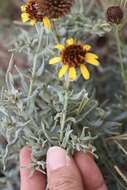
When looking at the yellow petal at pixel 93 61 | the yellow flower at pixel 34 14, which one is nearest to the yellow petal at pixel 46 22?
the yellow flower at pixel 34 14

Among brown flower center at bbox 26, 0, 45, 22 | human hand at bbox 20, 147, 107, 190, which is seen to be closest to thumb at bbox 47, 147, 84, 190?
human hand at bbox 20, 147, 107, 190

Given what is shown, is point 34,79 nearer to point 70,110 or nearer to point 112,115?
point 70,110

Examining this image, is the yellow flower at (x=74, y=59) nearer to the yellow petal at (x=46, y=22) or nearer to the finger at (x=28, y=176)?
the yellow petal at (x=46, y=22)

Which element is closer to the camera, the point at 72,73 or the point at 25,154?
the point at 72,73

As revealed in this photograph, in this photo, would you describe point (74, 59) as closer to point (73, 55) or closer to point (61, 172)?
point (73, 55)

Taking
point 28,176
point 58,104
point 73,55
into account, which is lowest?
point 28,176

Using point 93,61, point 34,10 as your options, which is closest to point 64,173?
A: point 93,61
